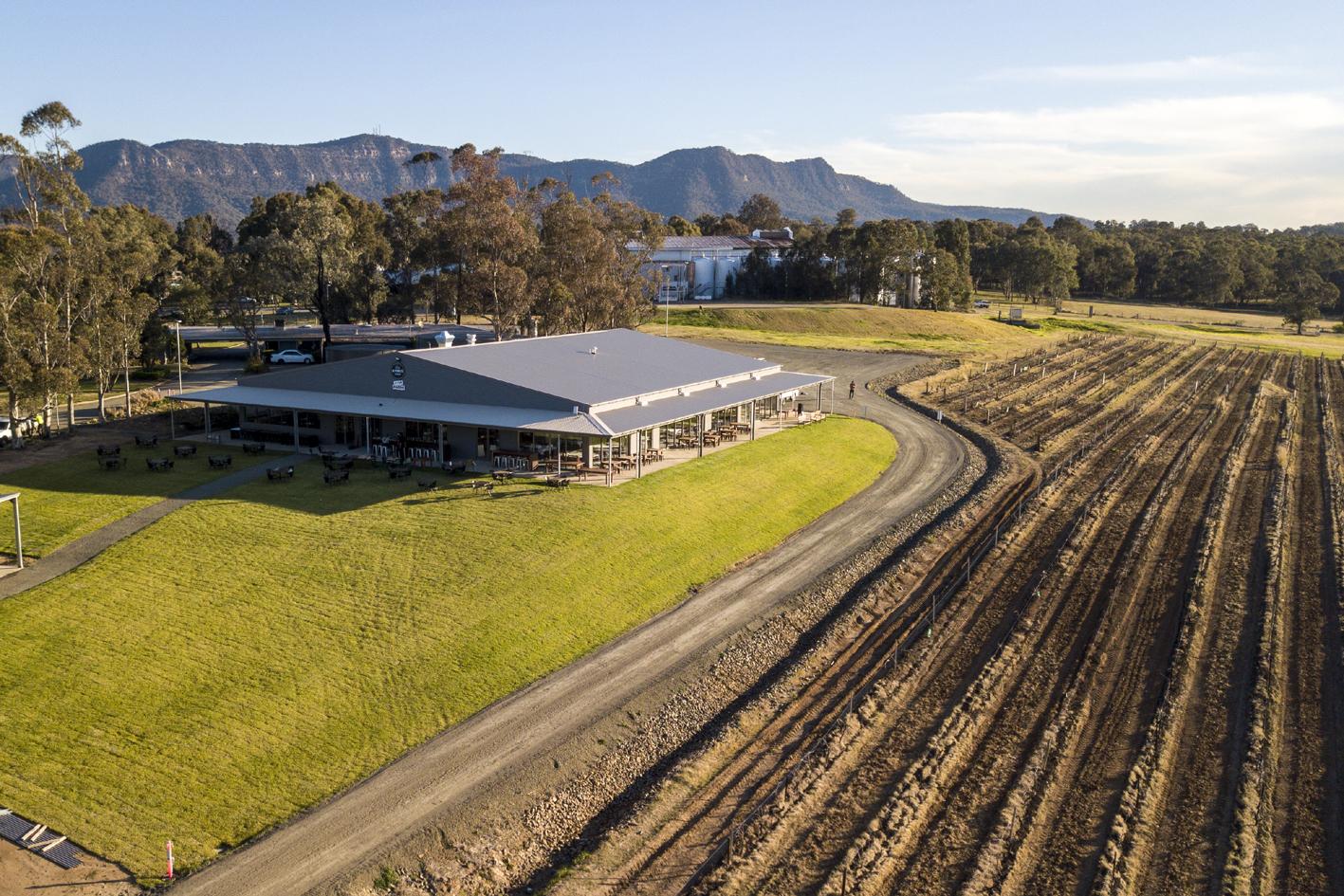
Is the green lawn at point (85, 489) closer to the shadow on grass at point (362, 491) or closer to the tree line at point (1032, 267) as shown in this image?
the shadow on grass at point (362, 491)

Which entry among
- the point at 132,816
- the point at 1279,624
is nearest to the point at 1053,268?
the point at 1279,624

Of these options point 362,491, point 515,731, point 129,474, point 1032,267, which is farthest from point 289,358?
point 1032,267

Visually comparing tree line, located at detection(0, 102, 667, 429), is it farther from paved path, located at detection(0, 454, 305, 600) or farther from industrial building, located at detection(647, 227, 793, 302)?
industrial building, located at detection(647, 227, 793, 302)

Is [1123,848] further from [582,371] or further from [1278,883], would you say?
[582,371]

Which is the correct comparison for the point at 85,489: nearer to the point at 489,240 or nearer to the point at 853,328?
the point at 489,240

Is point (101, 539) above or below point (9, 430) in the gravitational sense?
below

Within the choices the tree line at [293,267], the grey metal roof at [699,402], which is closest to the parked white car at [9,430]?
the tree line at [293,267]

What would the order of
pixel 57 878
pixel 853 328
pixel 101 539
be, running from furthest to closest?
pixel 853 328 → pixel 101 539 → pixel 57 878
